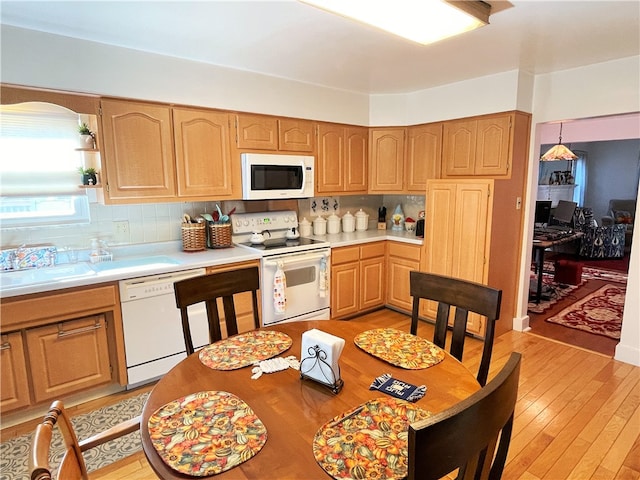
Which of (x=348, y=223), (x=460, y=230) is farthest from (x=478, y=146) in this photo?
(x=348, y=223)

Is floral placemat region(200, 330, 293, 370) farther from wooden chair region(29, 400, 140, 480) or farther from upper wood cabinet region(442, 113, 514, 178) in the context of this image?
upper wood cabinet region(442, 113, 514, 178)

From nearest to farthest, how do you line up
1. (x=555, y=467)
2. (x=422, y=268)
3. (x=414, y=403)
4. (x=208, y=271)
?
1. (x=414, y=403)
2. (x=555, y=467)
3. (x=208, y=271)
4. (x=422, y=268)

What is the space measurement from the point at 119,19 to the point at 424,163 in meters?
2.95

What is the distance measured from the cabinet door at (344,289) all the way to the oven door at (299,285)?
0.12m

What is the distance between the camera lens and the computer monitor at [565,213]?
6977mm

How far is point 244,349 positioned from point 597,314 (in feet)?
13.6

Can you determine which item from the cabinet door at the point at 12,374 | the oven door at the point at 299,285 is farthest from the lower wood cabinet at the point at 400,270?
the cabinet door at the point at 12,374

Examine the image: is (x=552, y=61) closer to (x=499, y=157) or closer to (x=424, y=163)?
(x=499, y=157)

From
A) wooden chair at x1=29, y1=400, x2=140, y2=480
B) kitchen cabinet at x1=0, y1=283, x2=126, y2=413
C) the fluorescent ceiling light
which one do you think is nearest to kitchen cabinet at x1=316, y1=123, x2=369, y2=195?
the fluorescent ceiling light

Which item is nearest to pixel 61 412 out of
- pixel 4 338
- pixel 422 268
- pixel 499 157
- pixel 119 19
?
pixel 4 338

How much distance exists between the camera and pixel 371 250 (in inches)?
155

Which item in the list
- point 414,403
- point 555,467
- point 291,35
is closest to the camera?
point 414,403

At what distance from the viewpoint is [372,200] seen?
4652mm

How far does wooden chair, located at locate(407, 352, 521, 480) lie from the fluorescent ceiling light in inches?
58.2
